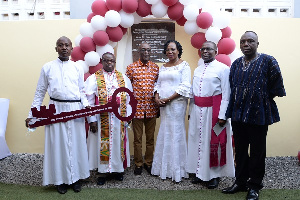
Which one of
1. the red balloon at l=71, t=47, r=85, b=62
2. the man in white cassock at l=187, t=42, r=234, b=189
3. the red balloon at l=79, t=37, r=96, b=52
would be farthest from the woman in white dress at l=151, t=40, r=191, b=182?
the red balloon at l=71, t=47, r=85, b=62

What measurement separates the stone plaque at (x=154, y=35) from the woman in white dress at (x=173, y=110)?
937 mm

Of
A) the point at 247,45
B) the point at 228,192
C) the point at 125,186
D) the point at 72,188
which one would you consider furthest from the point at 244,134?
the point at 72,188

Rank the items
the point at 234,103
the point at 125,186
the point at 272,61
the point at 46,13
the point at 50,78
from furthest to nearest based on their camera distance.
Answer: the point at 46,13 → the point at 125,186 → the point at 50,78 → the point at 234,103 → the point at 272,61

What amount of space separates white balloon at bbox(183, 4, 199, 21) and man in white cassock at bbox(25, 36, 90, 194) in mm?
1749

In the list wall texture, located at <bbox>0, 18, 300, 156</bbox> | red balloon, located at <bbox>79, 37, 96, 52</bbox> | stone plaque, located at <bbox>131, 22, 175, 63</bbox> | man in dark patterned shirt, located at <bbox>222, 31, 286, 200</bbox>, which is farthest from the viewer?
wall texture, located at <bbox>0, 18, 300, 156</bbox>

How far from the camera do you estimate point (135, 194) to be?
11.5ft

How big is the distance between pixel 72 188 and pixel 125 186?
66 cm

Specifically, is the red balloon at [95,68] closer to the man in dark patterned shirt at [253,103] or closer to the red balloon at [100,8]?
the red balloon at [100,8]

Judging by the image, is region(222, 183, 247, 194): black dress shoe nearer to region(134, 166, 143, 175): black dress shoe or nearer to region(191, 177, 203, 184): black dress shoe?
region(191, 177, 203, 184): black dress shoe

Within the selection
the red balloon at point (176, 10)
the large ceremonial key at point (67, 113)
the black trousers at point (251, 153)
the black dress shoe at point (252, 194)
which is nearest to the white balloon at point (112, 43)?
the red balloon at point (176, 10)

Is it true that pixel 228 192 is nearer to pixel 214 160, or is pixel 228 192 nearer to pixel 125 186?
pixel 214 160

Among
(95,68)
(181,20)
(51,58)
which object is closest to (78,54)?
(95,68)

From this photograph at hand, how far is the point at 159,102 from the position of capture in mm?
3908

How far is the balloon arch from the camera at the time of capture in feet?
13.9
